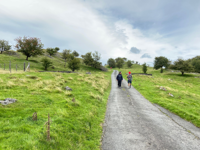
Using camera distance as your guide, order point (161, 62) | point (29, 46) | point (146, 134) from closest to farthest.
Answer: point (146, 134), point (29, 46), point (161, 62)

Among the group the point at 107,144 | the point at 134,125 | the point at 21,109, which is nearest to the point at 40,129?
the point at 21,109

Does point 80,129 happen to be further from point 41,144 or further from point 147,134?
point 147,134

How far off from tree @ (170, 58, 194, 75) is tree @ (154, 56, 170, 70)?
10.0 meters

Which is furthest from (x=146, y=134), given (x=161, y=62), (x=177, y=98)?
(x=161, y=62)

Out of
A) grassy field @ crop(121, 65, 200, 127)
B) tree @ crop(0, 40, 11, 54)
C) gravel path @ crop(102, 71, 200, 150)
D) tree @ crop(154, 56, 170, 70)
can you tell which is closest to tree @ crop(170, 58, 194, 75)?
tree @ crop(154, 56, 170, 70)

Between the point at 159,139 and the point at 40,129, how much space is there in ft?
18.5

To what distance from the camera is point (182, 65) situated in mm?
49219

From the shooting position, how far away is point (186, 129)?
650cm

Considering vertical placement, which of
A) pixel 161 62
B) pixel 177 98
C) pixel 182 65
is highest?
pixel 161 62

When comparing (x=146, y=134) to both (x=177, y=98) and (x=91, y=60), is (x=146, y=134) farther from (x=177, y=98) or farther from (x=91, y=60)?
(x=91, y=60)

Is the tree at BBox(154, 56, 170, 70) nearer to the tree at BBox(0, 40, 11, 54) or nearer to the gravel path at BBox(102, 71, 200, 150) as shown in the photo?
the gravel path at BBox(102, 71, 200, 150)

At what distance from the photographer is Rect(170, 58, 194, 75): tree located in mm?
48197

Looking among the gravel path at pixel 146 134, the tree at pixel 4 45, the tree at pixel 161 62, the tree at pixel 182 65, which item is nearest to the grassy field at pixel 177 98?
the gravel path at pixel 146 134

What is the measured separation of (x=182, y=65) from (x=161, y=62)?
1452 cm
